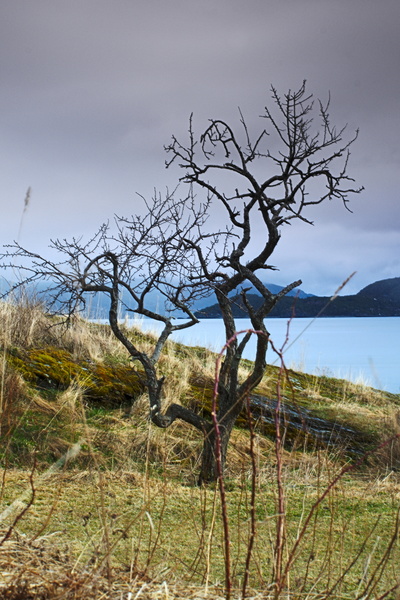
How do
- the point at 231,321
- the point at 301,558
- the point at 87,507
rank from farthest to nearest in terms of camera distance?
the point at 231,321, the point at 87,507, the point at 301,558

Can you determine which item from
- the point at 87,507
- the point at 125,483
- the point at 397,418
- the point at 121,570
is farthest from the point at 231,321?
the point at 397,418

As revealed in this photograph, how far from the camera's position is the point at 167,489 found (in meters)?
4.43

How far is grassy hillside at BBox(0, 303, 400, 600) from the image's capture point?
2189 millimetres

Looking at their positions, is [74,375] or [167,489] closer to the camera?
[167,489]

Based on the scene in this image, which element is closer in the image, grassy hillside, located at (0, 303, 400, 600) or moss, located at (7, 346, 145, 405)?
grassy hillside, located at (0, 303, 400, 600)

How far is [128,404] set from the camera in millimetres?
7086

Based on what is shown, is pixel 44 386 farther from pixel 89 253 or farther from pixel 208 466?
pixel 208 466

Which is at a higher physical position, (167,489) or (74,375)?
(74,375)

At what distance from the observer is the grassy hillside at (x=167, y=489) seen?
2189mm

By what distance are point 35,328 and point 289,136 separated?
5271mm

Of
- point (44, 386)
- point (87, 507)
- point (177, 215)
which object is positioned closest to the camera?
point (87, 507)

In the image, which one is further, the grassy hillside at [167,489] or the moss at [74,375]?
the moss at [74,375]

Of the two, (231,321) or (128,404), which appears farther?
(128,404)

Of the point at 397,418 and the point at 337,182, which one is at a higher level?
the point at 337,182
